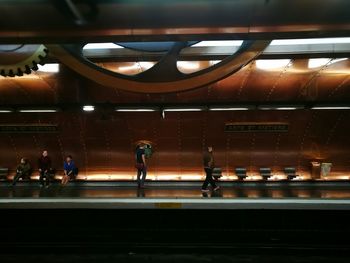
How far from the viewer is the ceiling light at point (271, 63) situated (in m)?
8.28

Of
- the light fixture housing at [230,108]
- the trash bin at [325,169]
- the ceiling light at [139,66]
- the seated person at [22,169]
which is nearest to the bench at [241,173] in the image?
the light fixture housing at [230,108]

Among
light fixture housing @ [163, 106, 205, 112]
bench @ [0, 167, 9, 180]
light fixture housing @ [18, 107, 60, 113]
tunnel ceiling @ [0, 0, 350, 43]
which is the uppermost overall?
tunnel ceiling @ [0, 0, 350, 43]

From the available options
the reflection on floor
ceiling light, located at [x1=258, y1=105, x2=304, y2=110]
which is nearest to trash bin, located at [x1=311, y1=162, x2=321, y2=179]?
the reflection on floor

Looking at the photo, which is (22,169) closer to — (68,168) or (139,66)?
(68,168)

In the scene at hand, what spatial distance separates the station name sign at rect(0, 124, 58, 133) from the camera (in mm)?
10336

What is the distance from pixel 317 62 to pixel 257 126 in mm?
2813

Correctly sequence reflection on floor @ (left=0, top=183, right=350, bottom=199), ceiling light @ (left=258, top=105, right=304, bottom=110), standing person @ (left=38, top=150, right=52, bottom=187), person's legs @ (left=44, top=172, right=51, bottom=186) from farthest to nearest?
person's legs @ (left=44, top=172, right=51, bottom=186) → standing person @ (left=38, top=150, right=52, bottom=187) → ceiling light @ (left=258, top=105, right=304, bottom=110) → reflection on floor @ (left=0, top=183, right=350, bottom=199)

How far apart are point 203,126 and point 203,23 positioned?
6358mm

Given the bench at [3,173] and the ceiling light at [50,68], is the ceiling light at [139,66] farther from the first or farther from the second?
the bench at [3,173]

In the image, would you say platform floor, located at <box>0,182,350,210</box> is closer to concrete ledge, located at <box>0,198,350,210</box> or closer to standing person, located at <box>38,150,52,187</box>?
concrete ledge, located at <box>0,198,350,210</box>

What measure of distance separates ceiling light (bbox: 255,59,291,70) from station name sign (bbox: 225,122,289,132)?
2170 mm
